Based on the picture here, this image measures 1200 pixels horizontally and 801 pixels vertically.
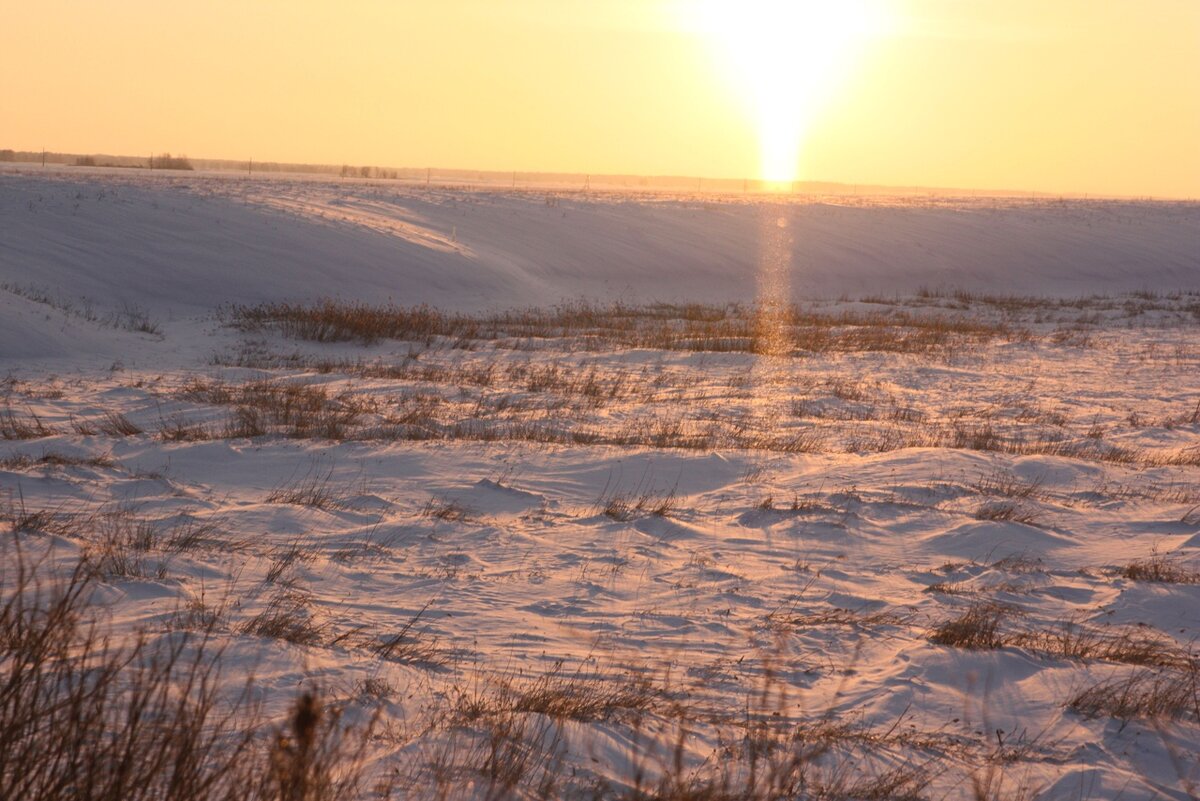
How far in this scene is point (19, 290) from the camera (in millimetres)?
19016

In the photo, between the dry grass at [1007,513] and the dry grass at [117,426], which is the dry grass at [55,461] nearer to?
the dry grass at [117,426]

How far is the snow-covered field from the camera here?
397cm

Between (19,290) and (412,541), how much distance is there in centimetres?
1593

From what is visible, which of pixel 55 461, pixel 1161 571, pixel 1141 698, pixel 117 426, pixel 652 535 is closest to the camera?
pixel 1141 698

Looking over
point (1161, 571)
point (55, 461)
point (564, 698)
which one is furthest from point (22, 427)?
point (1161, 571)

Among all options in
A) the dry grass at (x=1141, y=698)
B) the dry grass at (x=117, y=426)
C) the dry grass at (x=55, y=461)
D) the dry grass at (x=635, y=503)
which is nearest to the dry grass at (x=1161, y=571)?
the dry grass at (x=1141, y=698)

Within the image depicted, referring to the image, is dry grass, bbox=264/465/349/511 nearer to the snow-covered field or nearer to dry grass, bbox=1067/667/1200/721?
the snow-covered field

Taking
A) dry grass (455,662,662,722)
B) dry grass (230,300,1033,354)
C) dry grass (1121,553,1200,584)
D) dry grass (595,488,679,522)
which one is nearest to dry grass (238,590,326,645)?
dry grass (455,662,662,722)

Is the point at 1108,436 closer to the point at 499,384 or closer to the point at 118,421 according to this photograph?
the point at 499,384

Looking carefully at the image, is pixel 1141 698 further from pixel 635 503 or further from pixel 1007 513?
pixel 635 503

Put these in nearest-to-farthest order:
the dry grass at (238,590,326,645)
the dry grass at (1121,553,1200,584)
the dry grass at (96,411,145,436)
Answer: the dry grass at (238,590,326,645), the dry grass at (1121,553,1200,584), the dry grass at (96,411,145,436)

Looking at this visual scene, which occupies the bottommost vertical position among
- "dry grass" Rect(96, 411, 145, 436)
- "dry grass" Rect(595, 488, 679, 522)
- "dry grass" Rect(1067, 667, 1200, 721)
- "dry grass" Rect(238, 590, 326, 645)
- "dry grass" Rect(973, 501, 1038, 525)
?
"dry grass" Rect(595, 488, 679, 522)

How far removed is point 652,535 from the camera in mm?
7059

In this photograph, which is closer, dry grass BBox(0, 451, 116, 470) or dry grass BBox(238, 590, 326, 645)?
dry grass BBox(238, 590, 326, 645)
